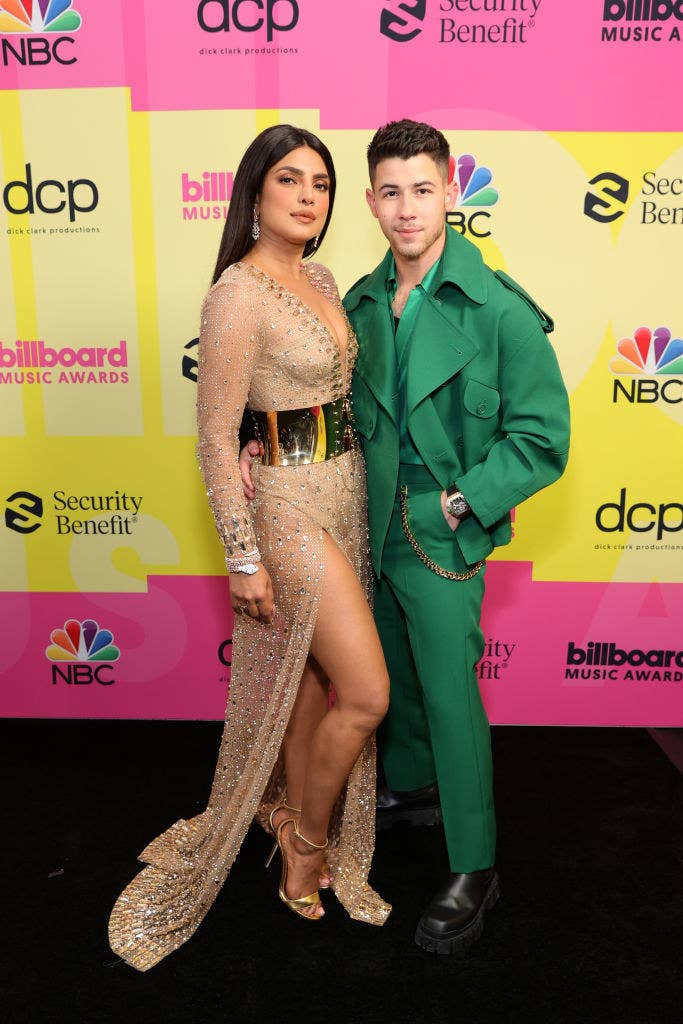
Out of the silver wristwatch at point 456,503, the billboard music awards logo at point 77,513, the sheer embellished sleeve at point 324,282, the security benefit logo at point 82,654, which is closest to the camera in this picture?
the silver wristwatch at point 456,503

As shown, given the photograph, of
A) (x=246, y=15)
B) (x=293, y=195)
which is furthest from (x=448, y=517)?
(x=246, y=15)

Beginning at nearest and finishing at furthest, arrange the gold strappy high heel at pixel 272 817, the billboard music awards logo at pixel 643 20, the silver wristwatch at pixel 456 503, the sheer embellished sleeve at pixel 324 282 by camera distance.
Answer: the silver wristwatch at pixel 456 503 < the sheer embellished sleeve at pixel 324 282 < the gold strappy high heel at pixel 272 817 < the billboard music awards logo at pixel 643 20

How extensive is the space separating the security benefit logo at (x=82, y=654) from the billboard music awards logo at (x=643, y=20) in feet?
8.97

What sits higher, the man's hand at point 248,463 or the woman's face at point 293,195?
the woman's face at point 293,195

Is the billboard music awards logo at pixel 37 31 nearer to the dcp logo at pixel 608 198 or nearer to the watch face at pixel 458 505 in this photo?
the dcp logo at pixel 608 198

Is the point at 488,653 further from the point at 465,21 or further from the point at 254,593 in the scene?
the point at 465,21

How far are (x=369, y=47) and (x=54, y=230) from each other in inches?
47.9

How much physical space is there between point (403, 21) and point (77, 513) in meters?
2.02

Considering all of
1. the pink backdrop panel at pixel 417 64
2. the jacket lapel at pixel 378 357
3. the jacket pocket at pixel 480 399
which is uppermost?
the pink backdrop panel at pixel 417 64

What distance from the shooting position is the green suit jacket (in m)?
2.18

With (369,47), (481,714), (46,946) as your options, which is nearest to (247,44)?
(369,47)

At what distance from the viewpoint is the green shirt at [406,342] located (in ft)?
7.41

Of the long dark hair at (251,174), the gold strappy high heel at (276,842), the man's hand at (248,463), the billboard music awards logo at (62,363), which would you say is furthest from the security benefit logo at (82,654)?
the long dark hair at (251,174)

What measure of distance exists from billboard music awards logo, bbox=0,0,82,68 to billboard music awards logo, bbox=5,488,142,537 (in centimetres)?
146
